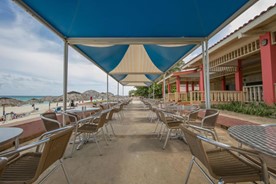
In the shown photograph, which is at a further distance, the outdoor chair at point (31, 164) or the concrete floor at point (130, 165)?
the concrete floor at point (130, 165)

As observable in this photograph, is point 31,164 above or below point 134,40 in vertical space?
below

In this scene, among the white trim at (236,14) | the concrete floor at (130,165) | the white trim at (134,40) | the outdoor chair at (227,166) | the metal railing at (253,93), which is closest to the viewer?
the outdoor chair at (227,166)

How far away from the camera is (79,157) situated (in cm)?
258

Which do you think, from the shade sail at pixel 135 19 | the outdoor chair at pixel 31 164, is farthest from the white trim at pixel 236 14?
the outdoor chair at pixel 31 164

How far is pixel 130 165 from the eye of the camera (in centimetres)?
227

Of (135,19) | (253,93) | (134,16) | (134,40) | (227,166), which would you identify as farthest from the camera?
(253,93)

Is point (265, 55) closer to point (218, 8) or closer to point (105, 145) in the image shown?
point (218, 8)

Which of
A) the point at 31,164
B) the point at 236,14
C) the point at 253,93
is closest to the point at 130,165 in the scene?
the point at 31,164

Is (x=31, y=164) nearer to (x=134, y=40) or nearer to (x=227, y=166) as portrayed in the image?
(x=227, y=166)

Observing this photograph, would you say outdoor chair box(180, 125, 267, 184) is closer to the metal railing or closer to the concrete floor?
the concrete floor

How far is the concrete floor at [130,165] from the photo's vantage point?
190 cm

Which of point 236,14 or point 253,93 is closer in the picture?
point 236,14

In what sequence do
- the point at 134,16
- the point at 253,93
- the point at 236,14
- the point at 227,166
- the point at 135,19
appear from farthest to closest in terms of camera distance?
the point at 253,93, the point at 135,19, the point at 134,16, the point at 236,14, the point at 227,166

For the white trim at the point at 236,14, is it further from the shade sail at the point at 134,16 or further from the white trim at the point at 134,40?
the white trim at the point at 134,40
